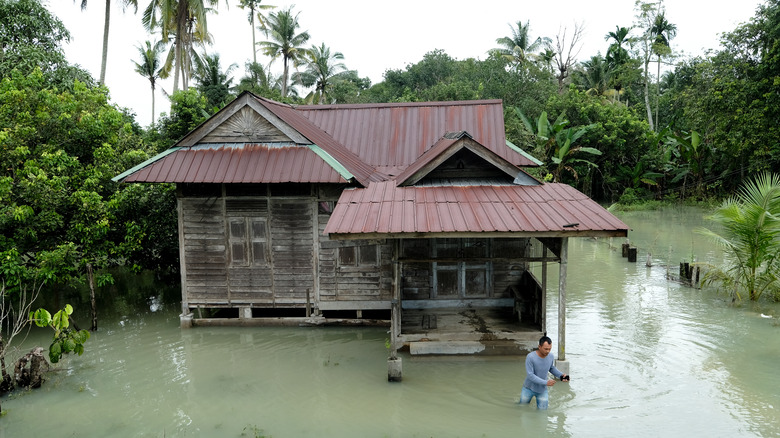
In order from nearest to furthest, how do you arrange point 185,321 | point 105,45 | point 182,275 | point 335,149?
point 182,275
point 185,321
point 335,149
point 105,45

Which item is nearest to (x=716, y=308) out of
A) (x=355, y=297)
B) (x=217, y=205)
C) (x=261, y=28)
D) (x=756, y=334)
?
(x=756, y=334)

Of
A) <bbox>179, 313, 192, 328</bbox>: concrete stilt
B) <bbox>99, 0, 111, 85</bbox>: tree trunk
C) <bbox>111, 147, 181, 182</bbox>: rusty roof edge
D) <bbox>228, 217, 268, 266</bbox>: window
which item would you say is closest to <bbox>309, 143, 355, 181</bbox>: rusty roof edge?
<bbox>228, 217, 268, 266</bbox>: window

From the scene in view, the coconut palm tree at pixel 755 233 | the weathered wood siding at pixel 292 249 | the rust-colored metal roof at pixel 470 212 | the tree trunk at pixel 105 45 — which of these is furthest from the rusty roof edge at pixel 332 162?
the tree trunk at pixel 105 45

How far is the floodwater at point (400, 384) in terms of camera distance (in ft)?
24.8

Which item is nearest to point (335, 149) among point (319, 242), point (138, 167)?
point (319, 242)

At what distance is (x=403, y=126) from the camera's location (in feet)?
48.3

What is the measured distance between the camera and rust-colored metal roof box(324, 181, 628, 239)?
8227 mm

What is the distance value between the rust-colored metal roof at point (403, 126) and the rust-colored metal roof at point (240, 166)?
111 inches

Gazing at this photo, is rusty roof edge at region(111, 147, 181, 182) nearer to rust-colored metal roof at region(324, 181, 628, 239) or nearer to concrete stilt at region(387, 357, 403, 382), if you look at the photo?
rust-colored metal roof at region(324, 181, 628, 239)

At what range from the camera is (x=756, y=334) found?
Answer: 1122cm

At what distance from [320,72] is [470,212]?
127 ft

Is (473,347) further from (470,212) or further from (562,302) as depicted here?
(470,212)

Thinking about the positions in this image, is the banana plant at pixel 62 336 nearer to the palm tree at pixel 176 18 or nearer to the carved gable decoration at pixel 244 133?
the carved gable decoration at pixel 244 133

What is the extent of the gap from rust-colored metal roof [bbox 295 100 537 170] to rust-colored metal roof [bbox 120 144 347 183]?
111 inches
